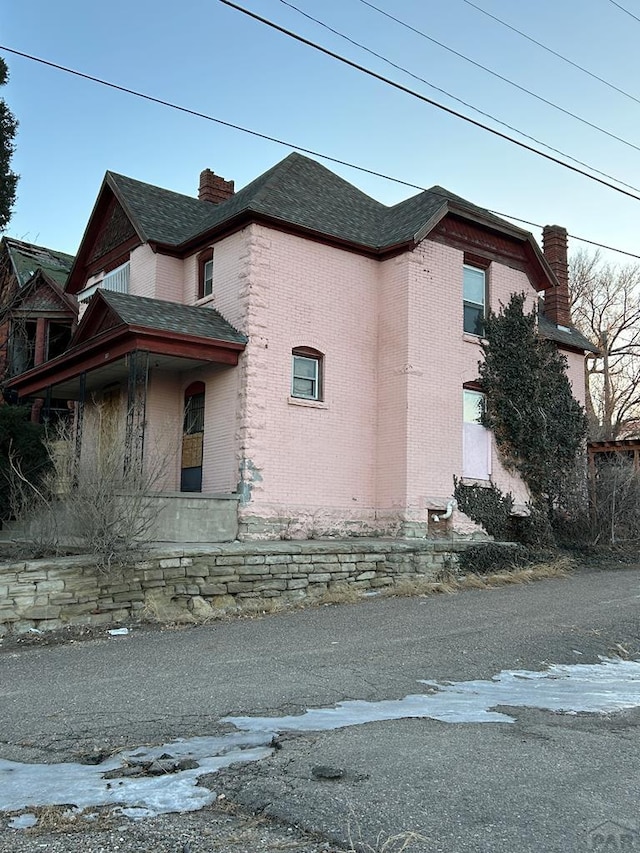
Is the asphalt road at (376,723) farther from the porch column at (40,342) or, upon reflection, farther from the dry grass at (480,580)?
the porch column at (40,342)

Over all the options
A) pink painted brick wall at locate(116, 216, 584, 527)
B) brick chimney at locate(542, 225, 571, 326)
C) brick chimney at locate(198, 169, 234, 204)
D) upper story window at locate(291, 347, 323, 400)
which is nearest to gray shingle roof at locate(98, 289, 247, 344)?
pink painted brick wall at locate(116, 216, 584, 527)

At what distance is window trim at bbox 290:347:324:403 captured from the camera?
15289 mm

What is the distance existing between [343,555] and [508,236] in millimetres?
8786

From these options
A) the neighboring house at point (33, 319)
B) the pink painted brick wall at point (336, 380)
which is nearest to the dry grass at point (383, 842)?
the pink painted brick wall at point (336, 380)

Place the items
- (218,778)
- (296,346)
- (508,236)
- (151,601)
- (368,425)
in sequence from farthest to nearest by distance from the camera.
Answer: (508,236)
(368,425)
(296,346)
(151,601)
(218,778)

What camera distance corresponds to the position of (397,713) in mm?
5906

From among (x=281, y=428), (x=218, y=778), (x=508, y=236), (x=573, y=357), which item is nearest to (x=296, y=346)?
(x=281, y=428)

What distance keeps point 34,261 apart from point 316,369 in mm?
14294

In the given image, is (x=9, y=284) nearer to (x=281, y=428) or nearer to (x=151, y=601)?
(x=281, y=428)

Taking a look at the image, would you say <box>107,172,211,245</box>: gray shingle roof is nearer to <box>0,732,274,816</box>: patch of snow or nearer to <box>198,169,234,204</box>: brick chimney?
<box>198,169,234,204</box>: brick chimney

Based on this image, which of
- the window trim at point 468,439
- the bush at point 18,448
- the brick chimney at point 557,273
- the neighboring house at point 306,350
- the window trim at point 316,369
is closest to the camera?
the neighboring house at point 306,350

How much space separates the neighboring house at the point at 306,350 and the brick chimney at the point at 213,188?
3.14 meters

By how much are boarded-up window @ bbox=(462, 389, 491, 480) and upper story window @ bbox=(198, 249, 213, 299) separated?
5.95 m

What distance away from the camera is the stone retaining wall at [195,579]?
10.0 meters
